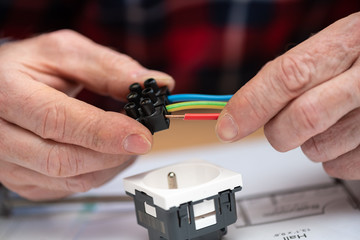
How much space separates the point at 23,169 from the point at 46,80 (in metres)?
0.14

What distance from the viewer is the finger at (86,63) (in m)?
0.66

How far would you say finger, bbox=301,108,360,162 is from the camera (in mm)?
522

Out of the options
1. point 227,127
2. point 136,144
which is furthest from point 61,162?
point 227,127

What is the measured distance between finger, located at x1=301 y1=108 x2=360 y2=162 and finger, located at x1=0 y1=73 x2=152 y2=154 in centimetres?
21

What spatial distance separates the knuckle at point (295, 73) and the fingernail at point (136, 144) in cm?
17

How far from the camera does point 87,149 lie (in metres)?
0.56

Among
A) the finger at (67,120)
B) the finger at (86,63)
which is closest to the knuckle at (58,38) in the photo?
the finger at (86,63)

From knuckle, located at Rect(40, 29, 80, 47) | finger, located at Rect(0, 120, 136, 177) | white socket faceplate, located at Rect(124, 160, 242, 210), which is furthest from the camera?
knuckle, located at Rect(40, 29, 80, 47)

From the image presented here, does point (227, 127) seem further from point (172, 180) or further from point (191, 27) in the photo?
point (191, 27)

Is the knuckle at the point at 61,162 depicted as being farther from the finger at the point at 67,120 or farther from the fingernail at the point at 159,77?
the fingernail at the point at 159,77

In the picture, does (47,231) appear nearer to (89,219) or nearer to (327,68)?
(89,219)

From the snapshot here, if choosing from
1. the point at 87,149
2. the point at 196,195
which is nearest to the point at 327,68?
the point at 196,195

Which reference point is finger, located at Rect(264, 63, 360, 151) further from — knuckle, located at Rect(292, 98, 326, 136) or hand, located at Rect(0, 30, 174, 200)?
hand, located at Rect(0, 30, 174, 200)

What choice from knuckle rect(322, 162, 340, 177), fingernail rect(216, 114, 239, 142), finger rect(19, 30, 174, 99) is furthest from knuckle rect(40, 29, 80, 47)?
knuckle rect(322, 162, 340, 177)
